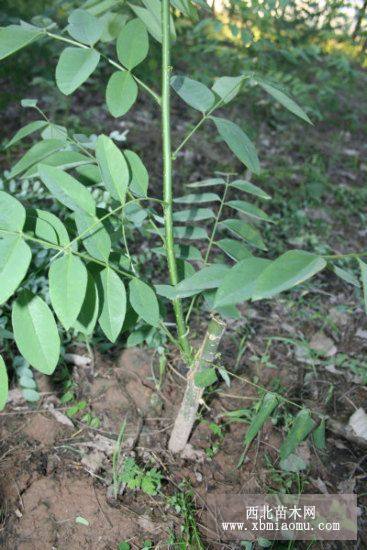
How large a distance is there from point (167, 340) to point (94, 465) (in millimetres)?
615

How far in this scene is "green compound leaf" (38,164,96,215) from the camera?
3.23ft

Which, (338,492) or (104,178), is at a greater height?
(104,178)

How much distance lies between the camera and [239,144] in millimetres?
1070

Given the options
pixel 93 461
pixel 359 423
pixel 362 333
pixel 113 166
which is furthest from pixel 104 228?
pixel 362 333

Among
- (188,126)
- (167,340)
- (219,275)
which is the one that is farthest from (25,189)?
(188,126)

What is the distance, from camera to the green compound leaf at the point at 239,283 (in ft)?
2.64

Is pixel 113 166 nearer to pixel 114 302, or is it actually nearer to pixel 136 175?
pixel 136 175

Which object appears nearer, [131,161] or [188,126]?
[131,161]

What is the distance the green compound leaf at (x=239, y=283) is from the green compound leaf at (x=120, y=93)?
0.46 m

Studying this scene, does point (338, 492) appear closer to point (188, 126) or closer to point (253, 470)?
point (253, 470)

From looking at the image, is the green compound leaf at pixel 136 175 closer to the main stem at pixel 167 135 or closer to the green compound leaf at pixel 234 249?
the main stem at pixel 167 135

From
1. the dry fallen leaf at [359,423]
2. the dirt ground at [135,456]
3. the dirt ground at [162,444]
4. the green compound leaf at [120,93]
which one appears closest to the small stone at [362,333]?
the dirt ground at [162,444]

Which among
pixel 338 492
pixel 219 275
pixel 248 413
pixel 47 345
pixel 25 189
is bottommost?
pixel 338 492

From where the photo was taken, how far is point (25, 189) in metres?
1.93
